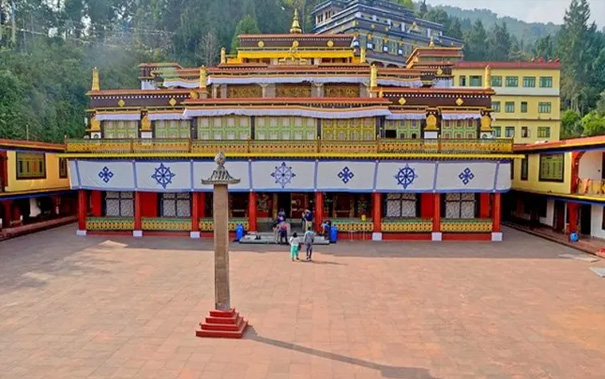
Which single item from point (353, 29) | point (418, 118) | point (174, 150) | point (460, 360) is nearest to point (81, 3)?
point (353, 29)

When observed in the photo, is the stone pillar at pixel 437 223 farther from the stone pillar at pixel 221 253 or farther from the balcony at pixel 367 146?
the stone pillar at pixel 221 253

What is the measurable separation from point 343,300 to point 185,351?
5.12m

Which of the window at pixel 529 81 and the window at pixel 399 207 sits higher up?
the window at pixel 529 81

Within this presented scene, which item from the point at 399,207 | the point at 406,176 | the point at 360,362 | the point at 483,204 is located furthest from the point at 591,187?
the point at 360,362

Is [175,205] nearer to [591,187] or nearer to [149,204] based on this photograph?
[149,204]

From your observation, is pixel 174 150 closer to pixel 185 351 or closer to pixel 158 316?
pixel 158 316

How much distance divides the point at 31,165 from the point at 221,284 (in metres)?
22.1

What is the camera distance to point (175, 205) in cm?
2564

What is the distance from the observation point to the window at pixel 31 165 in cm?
2702

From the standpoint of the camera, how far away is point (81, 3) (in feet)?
214

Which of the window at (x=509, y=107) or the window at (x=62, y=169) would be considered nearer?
the window at (x=62, y=169)

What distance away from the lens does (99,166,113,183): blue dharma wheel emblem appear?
957 inches

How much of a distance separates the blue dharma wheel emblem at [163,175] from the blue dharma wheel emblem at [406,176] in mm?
11148

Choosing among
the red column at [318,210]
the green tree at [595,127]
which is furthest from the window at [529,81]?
the red column at [318,210]
